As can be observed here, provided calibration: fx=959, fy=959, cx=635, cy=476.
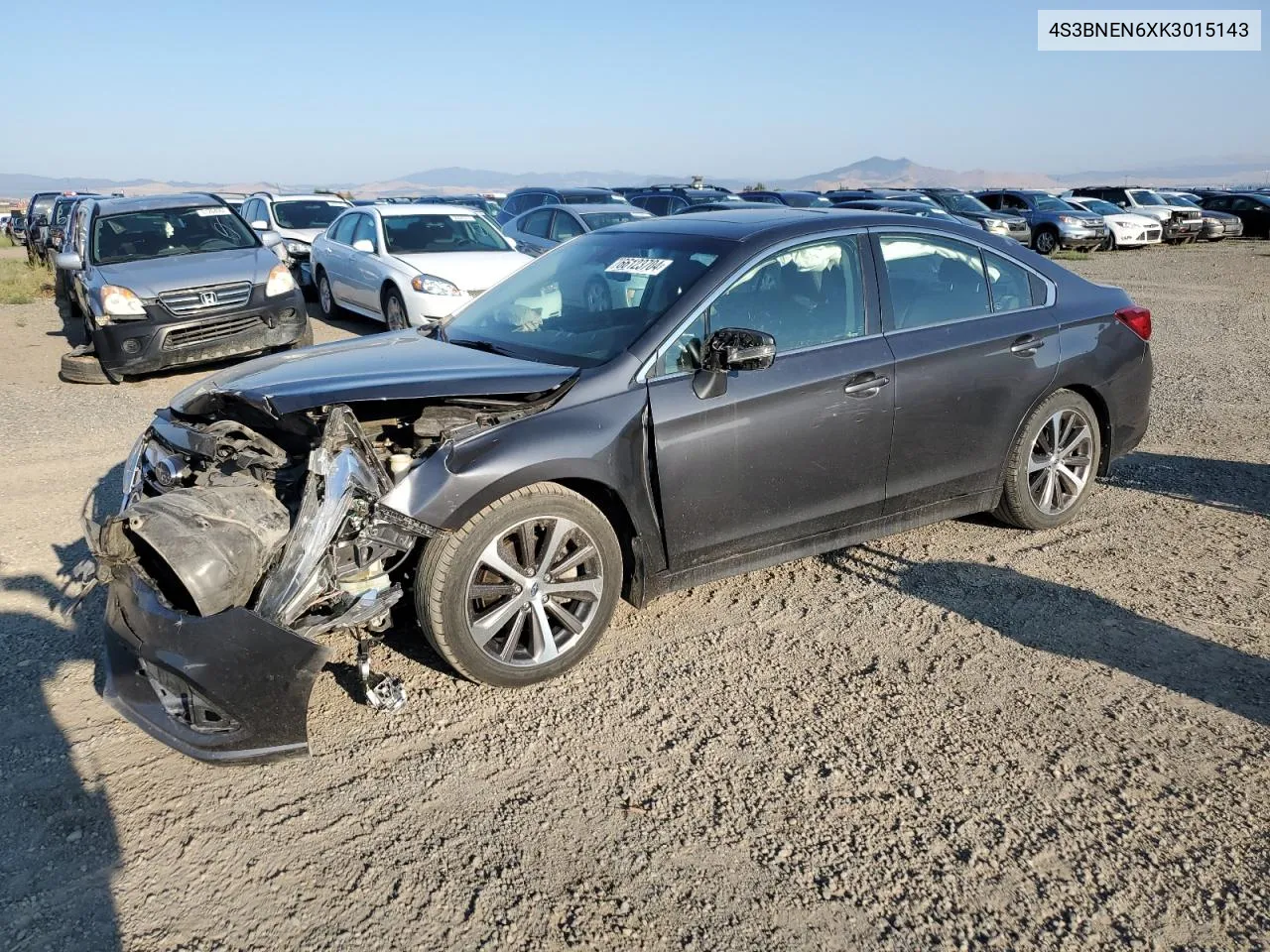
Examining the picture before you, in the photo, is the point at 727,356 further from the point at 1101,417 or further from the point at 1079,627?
the point at 1101,417

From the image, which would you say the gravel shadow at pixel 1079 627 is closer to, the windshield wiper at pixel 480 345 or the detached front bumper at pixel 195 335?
the windshield wiper at pixel 480 345

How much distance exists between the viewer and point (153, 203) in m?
10.8

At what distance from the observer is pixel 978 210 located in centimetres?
2612

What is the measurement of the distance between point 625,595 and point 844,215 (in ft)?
7.05

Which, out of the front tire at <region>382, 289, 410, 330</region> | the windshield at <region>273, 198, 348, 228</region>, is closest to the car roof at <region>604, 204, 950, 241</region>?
the front tire at <region>382, 289, 410, 330</region>

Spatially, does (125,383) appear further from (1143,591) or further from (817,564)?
(1143,591)

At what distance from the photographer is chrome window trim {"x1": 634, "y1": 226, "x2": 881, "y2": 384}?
12.7ft

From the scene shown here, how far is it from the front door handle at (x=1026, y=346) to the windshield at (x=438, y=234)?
321 inches

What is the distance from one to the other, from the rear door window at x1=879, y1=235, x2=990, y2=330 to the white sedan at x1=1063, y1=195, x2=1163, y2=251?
2508 centimetres

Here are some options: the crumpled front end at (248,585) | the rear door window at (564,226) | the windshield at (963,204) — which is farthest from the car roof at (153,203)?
the windshield at (963,204)

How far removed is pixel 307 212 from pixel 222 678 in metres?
15.6

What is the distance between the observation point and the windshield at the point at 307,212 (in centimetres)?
1667

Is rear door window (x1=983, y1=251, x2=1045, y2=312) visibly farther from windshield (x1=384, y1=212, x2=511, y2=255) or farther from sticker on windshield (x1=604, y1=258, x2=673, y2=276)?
windshield (x1=384, y1=212, x2=511, y2=255)

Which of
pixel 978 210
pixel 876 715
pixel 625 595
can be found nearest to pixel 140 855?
pixel 625 595
